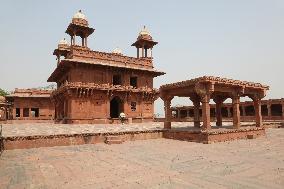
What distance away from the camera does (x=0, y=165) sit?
687cm

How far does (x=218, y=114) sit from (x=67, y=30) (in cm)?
1717

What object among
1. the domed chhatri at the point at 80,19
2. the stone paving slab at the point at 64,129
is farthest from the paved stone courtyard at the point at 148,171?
the domed chhatri at the point at 80,19

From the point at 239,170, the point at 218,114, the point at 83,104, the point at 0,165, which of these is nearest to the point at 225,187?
the point at 239,170

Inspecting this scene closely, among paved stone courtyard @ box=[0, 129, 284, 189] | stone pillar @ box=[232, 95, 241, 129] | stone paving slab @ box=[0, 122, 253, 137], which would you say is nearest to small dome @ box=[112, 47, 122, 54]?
stone paving slab @ box=[0, 122, 253, 137]

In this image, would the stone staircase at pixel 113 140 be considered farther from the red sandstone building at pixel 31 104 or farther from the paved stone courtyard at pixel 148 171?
the red sandstone building at pixel 31 104

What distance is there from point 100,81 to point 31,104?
15.1 m

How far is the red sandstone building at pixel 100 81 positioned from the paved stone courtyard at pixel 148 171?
1432 centimetres

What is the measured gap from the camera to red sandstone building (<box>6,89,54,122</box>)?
32.9 metres

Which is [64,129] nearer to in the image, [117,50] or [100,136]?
[100,136]

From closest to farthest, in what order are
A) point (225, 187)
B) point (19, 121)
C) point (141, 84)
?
point (225, 187) → point (141, 84) → point (19, 121)

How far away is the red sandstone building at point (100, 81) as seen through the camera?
22.3 m

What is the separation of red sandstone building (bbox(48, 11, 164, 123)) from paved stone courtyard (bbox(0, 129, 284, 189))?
14.3 meters

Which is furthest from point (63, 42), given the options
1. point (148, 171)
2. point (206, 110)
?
point (148, 171)

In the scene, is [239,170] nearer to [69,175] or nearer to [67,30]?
[69,175]
